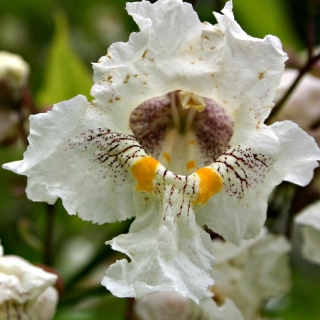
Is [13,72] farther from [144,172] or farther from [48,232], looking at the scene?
[144,172]

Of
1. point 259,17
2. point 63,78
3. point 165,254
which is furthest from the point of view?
point 259,17

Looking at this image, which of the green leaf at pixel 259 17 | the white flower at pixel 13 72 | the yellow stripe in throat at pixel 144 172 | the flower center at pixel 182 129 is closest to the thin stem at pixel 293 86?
the flower center at pixel 182 129

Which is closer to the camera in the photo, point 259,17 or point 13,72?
point 13,72

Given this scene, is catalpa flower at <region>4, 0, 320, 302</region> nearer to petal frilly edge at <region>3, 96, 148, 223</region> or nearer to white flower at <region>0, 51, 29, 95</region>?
petal frilly edge at <region>3, 96, 148, 223</region>

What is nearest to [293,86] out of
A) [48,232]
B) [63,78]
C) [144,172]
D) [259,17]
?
[144,172]

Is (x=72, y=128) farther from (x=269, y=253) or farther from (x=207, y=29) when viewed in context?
(x=269, y=253)

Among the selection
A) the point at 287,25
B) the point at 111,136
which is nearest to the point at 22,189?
the point at 111,136

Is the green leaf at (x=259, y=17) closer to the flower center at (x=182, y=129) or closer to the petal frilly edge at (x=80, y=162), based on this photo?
the flower center at (x=182, y=129)
